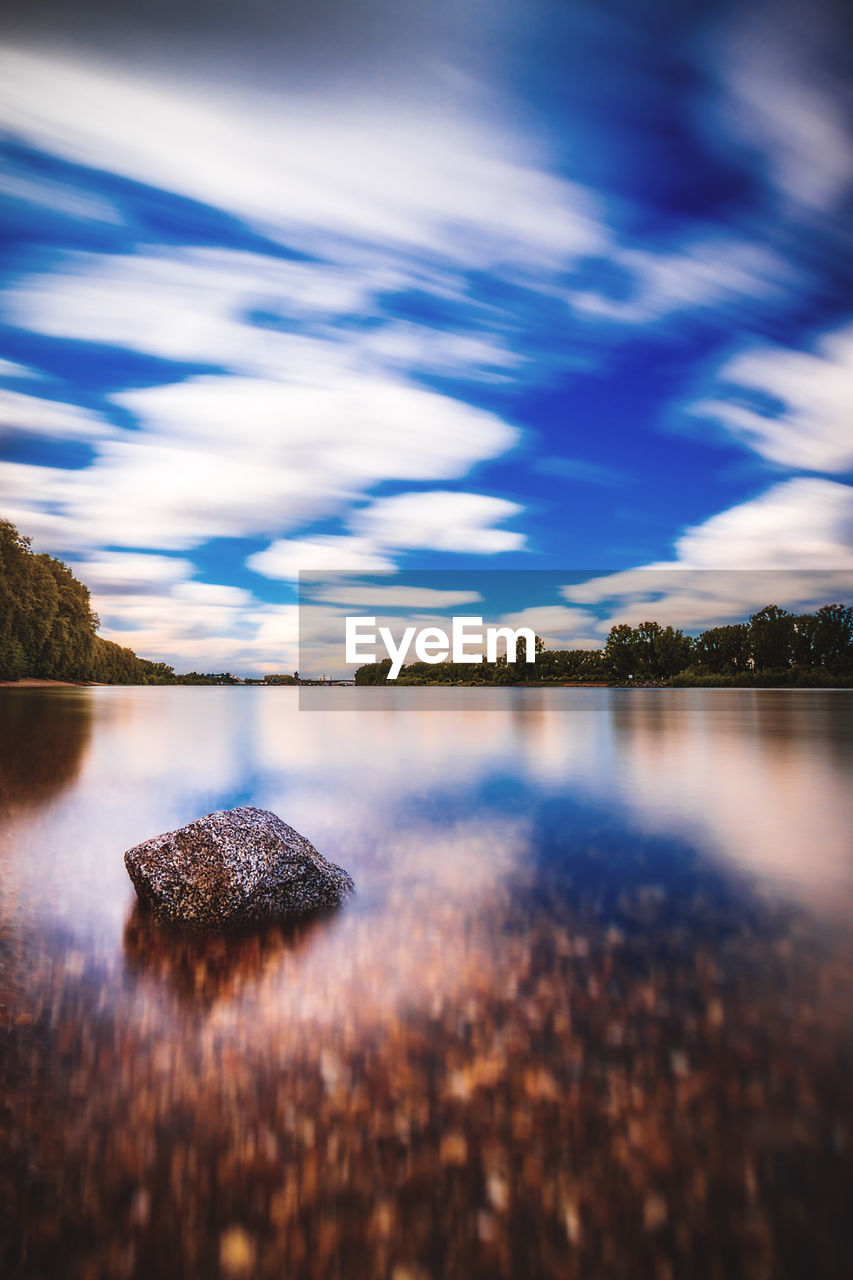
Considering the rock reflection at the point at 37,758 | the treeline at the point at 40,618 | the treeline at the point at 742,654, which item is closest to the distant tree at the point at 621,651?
the treeline at the point at 742,654

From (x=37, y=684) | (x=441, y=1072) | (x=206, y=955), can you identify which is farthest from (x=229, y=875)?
(x=37, y=684)

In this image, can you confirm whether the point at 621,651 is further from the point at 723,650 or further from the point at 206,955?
the point at 206,955

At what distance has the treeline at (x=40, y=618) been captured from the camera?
77.8 meters

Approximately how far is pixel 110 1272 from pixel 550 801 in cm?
1249

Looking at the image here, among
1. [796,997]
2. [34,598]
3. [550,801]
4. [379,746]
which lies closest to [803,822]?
[550,801]

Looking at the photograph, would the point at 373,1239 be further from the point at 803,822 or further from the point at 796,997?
the point at 803,822

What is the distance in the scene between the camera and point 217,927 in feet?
21.4

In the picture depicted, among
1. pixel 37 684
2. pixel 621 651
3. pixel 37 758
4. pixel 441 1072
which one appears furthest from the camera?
pixel 621 651

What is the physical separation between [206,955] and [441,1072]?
107 inches

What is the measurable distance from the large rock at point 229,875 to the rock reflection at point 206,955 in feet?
0.60

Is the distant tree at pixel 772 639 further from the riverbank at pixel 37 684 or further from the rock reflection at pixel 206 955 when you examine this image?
the rock reflection at pixel 206 955

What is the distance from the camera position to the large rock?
6.61 meters

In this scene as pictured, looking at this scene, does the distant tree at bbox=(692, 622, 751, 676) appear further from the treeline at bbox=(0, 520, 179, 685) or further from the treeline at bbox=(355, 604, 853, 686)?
the treeline at bbox=(0, 520, 179, 685)

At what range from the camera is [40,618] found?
8519 centimetres
